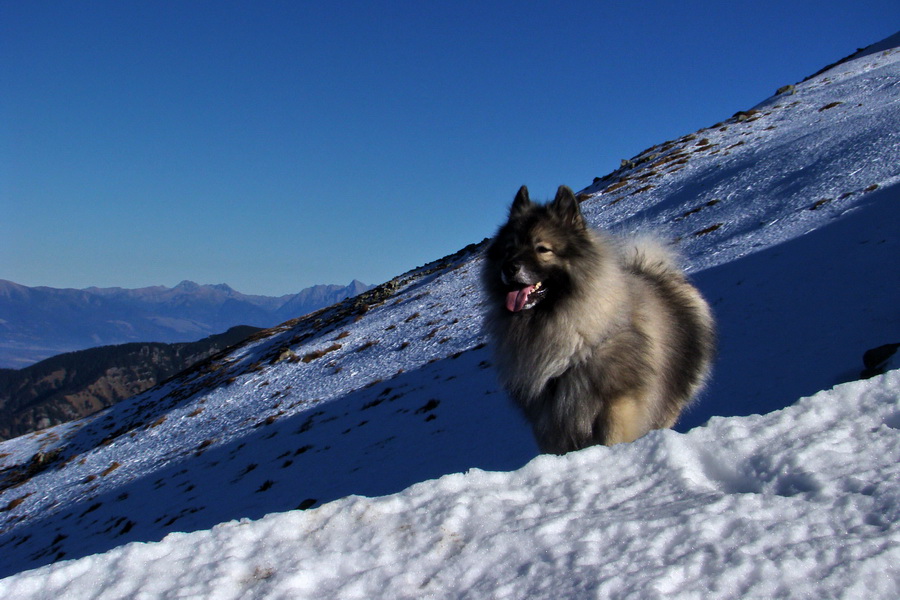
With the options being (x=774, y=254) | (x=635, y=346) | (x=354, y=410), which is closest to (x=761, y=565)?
(x=635, y=346)

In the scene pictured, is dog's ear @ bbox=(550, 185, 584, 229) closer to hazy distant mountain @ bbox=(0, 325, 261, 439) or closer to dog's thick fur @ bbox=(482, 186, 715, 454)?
dog's thick fur @ bbox=(482, 186, 715, 454)

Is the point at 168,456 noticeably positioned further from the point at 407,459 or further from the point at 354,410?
the point at 407,459

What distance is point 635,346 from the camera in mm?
4602

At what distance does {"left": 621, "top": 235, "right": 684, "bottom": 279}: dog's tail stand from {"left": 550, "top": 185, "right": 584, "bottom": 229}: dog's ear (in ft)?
2.78

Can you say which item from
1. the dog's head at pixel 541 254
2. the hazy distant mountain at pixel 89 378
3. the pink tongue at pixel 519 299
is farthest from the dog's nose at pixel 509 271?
the hazy distant mountain at pixel 89 378

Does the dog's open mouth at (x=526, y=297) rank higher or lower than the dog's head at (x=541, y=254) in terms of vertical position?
lower

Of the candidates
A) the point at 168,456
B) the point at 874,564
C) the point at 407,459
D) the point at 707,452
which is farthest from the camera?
the point at 168,456

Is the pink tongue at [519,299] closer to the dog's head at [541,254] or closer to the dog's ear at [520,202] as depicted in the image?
the dog's head at [541,254]

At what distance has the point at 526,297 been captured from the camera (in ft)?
15.7

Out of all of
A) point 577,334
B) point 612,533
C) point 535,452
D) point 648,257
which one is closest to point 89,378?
point 535,452

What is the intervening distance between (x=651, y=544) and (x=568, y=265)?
322 centimetres

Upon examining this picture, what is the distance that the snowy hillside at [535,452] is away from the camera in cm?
177

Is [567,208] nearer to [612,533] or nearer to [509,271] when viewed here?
[509,271]

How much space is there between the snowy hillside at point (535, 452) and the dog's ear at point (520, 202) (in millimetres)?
1048
